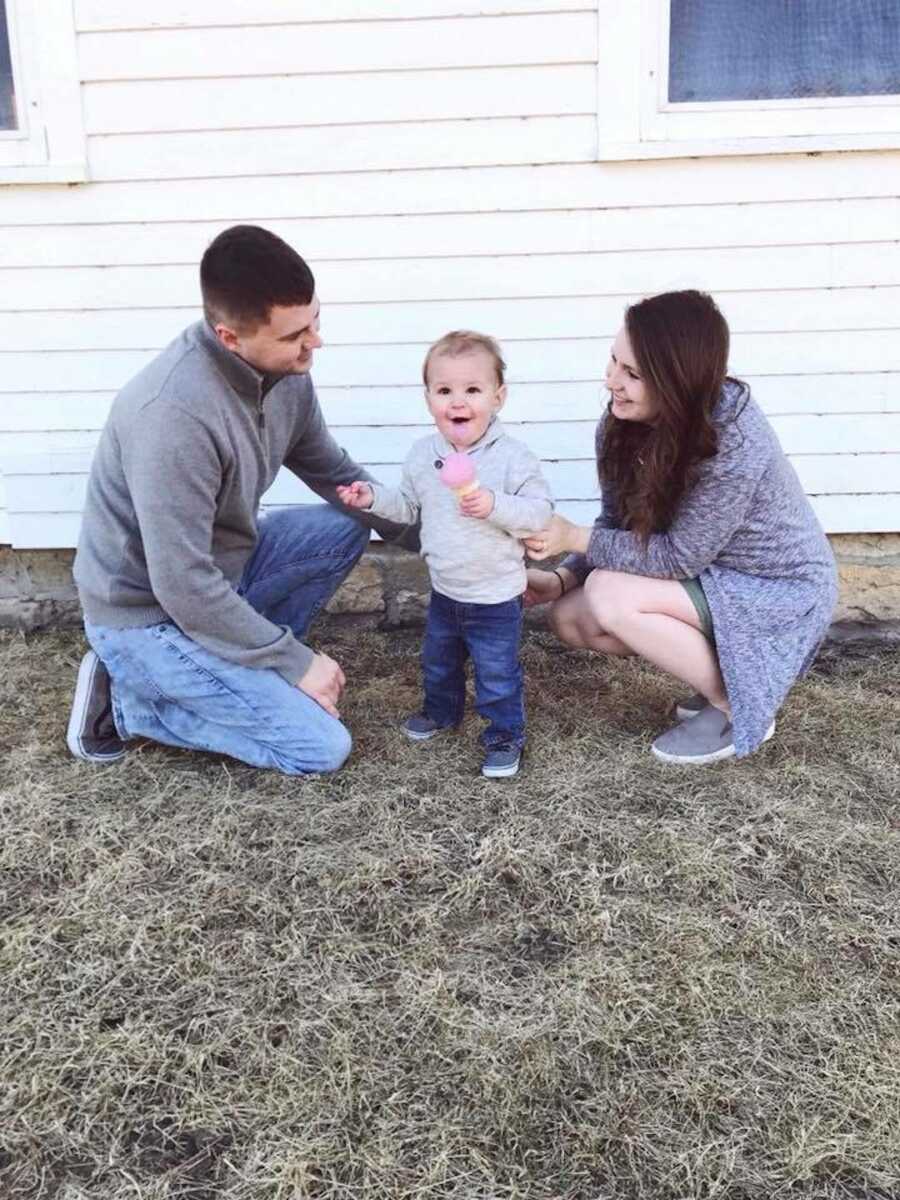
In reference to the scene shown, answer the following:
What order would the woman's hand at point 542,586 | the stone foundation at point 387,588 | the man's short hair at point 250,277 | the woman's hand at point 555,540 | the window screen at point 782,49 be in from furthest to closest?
1. the stone foundation at point 387,588
2. the window screen at point 782,49
3. the woman's hand at point 542,586
4. the woman's hand at point 555,540
5. the man's short hair at point 250,277

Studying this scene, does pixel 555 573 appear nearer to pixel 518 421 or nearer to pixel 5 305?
pixel 518 421

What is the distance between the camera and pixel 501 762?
107 inches

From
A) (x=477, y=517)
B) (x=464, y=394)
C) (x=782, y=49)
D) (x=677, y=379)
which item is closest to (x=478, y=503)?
(x=477, y=517)

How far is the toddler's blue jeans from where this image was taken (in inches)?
105

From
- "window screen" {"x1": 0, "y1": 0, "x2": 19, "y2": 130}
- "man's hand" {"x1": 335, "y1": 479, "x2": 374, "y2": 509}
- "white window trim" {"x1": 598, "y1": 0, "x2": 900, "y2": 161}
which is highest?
"window screen" {"x1": 0, "y1": 0, "x2": 19, "y2": 130}

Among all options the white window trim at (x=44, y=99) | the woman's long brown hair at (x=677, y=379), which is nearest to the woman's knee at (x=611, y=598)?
the woman's long brown hair at (x=677, y=379)

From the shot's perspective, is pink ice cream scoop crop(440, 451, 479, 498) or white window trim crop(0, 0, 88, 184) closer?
pink ice cream scoop crop(440, 451, 479, 498)

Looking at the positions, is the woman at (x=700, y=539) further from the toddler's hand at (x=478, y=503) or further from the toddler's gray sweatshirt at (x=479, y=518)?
the toddler's hand at (x=478, y=503)

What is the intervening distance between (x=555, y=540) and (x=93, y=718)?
1308mm

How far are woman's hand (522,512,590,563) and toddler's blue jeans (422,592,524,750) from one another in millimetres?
148

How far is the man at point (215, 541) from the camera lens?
2387mm

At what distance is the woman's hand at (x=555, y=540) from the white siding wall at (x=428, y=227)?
2.95 feet

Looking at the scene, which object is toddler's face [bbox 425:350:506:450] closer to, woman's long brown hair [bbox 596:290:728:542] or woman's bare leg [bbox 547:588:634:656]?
woman's long brown hair [bbox 596:290:728:542]

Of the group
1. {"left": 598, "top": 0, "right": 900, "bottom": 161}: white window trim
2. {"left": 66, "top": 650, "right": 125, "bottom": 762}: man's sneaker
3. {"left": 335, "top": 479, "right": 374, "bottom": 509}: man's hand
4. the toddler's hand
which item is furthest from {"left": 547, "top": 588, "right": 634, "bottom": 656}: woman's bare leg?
{"left": 598, "top": 0, "right": 900, "bottom": 161}: white window trim
